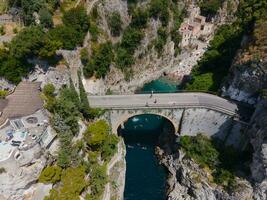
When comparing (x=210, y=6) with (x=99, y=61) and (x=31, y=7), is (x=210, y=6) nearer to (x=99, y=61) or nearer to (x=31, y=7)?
(x=99, y=61)

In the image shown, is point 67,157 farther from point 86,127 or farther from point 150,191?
point 150,191

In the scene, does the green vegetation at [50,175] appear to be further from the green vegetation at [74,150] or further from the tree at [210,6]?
the tree at [210,6]

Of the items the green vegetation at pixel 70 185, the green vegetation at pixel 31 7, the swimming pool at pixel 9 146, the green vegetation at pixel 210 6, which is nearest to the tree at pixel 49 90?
the swimming pool at pixel 9 146

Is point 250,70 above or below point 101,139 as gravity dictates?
above

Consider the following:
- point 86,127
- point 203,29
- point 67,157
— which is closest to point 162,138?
point 86,127

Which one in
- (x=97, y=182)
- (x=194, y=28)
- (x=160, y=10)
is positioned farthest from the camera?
(x=194, y=28)

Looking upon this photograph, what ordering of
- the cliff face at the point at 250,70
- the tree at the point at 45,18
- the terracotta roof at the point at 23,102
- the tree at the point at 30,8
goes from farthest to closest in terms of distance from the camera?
the tree at the point at 30,8 < the tree at the point at 45,18 < the cliff face at the point at 250,70 < the terracotta roof at the point at 23,102

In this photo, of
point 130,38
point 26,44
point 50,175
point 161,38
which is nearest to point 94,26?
point 130,38
